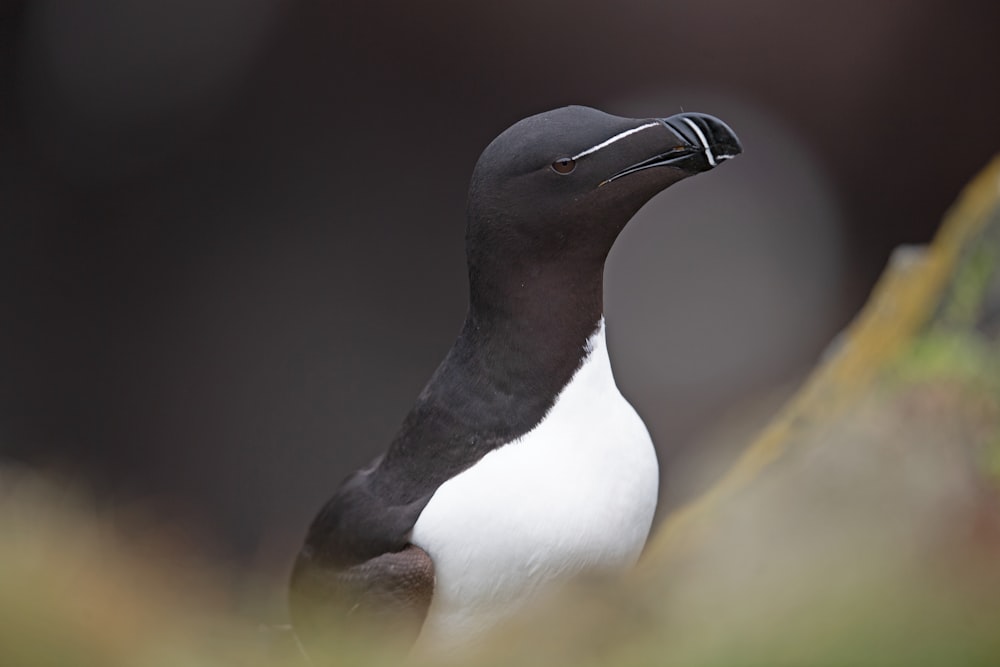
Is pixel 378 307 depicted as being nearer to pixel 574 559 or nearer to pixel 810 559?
pixel 574 559

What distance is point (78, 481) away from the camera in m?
2.15

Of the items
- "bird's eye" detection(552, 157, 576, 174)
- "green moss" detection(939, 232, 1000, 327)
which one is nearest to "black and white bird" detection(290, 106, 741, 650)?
"bird's eye" detection(552, 157, 576, 174)

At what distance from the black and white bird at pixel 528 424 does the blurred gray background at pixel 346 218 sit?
4796mm

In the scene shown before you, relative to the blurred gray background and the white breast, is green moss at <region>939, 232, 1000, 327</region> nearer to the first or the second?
the white breast

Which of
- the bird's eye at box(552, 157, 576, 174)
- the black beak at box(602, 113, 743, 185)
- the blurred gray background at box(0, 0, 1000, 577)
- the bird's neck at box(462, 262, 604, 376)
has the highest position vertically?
the bird's eye at box(552, 157, 576, 174)

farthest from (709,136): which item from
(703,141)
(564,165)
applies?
(564,165)

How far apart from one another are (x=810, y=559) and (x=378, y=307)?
720cm

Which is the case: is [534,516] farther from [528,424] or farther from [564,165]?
[564,165]

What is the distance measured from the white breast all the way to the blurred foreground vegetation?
744mm

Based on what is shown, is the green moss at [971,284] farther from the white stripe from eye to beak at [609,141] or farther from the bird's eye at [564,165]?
the bird's eye at [564,165]

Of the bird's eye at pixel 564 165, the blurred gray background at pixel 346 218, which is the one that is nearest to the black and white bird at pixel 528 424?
the bird's eye at pixel 564 165

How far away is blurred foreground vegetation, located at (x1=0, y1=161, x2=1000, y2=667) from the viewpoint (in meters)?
1.13

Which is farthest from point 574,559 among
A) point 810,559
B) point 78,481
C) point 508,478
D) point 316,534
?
point 810,559

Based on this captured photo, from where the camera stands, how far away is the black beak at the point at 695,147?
2.70 m
